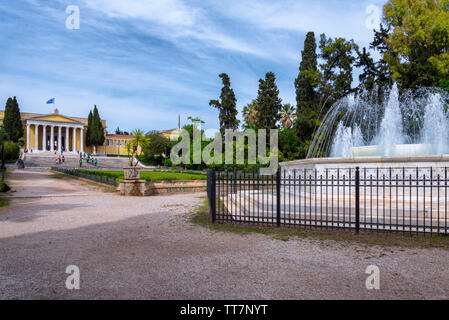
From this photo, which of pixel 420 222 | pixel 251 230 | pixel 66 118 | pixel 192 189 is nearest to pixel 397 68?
pixel 192 189

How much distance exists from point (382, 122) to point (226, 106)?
81.5 ft

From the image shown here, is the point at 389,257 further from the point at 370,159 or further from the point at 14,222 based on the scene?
the point at 14,222

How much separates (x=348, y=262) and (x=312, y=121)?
25.6 meters

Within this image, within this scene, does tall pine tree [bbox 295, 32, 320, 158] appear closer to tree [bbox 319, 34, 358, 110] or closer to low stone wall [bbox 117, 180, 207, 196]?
tree [bbox 319, 34, 358, 110]

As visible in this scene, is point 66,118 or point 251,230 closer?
point 251,230

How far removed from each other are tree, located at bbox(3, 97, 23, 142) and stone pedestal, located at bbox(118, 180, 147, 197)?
58.2 m

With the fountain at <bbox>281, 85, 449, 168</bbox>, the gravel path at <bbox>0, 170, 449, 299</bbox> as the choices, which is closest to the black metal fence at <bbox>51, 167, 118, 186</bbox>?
the fountain at <bbox>281, 85, 449, 168</bbox>

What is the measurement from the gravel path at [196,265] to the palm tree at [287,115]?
37059 mm

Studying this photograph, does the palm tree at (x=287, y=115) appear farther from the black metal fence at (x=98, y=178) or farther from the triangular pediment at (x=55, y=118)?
the triangular pediment at (x=55, y=118)

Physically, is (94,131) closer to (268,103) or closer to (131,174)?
(268,103)

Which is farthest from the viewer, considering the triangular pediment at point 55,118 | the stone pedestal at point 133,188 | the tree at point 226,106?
the triangular pediment at point 55,118

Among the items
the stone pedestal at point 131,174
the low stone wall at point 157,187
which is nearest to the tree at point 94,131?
the low stone wall at point 157,187

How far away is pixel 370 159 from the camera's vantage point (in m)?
9.78

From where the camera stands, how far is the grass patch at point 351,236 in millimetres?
6223
